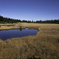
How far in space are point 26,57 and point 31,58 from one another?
595 millimetres

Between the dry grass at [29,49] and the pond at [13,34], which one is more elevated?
the pond at [13,34]

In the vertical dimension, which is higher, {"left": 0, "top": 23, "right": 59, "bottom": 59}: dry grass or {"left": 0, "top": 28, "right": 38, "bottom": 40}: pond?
{"left": 0, "top": 28, "right": 38, "bottom": 40}: pond

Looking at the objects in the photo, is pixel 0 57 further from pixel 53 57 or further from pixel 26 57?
pixel 53 57

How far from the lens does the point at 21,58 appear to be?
5.59 m

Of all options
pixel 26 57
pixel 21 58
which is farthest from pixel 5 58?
pixel 26 57

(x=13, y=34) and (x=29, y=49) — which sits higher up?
(x=13, y=34)

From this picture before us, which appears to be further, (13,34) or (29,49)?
(13,34)

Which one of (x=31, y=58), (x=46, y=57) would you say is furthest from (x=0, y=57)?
(x=46, y=57)

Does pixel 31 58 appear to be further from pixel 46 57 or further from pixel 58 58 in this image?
pixel 58 58

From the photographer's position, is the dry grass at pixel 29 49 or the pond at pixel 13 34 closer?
the dry grass at pixel 29 49

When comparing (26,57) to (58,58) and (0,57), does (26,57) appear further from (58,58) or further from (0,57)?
(58,58)

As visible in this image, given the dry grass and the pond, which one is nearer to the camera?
the dry grass

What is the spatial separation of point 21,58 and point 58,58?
4185 millimetres

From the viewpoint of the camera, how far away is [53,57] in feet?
18.7
